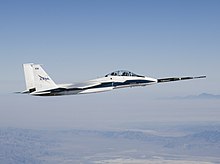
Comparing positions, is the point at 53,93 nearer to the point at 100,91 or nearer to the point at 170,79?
the point at 100,91

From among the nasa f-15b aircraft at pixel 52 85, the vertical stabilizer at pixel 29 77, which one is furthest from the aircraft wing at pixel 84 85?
the vertical stabilizer at pixel 29 77

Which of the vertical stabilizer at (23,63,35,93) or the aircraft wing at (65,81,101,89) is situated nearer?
the vertical stabilizer at (23,63,35,93)

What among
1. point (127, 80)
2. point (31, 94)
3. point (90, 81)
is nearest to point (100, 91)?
point (90, 81)

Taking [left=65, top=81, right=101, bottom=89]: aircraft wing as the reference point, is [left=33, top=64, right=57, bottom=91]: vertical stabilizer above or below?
above

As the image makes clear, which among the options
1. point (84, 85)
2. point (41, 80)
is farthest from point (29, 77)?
point (84, 85)

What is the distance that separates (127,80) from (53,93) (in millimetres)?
17450

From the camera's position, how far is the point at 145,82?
286 ft

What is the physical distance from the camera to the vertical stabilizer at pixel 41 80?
75625 millimetres

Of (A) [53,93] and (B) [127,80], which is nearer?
(A) [53,93]

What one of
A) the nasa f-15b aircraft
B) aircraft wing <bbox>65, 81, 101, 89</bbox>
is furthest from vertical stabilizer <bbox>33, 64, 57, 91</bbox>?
aircraft wing <bbox>65, 81, 101, 89</bbox>

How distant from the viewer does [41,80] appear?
3002 inches

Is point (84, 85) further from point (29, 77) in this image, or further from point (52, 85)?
point (29, 77)

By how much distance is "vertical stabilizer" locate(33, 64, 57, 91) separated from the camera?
75625 mm

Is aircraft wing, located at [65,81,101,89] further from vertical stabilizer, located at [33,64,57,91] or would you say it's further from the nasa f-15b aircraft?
vertical stabilizer, located at [33,64,57,91]
